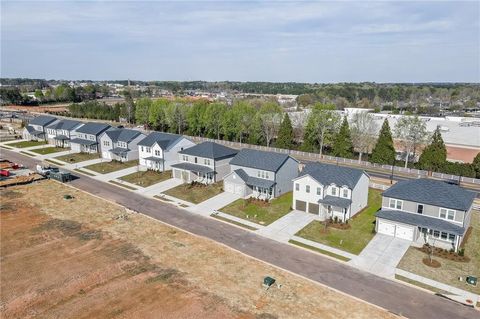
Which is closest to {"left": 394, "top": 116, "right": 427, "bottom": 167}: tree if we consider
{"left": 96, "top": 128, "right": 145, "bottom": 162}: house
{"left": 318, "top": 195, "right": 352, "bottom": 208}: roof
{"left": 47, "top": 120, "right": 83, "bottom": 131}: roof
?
{"left": 318, "top": 195, "right": 352, "bottom": 208}: roof

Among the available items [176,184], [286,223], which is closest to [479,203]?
[286,223]

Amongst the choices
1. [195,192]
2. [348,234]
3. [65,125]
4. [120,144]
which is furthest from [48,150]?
[348,234]

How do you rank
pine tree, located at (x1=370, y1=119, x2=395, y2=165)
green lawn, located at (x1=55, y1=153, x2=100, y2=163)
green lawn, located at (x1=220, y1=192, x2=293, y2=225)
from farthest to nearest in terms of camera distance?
green lawn, located at (x1=55, y1=153, x2=100, y2=163), pine tree, located at (x1=370, y1=119, x2=395, y2=165), green lawn, located at (x1=220, y1=192, x2=293, y2=225)

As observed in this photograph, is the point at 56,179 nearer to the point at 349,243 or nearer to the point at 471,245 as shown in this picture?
the point at 349,243

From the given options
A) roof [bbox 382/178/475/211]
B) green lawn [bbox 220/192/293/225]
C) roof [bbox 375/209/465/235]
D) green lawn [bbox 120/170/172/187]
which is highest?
roof [bbox 382/178/475/211]

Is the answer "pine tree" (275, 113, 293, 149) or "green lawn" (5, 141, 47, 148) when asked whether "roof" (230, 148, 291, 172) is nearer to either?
"pine tree" (275, 113, 293, 149)

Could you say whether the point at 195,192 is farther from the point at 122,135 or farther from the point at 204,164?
the point at 122,135

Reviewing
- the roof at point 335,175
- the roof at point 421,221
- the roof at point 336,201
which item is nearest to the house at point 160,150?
the roof at point 335,175
